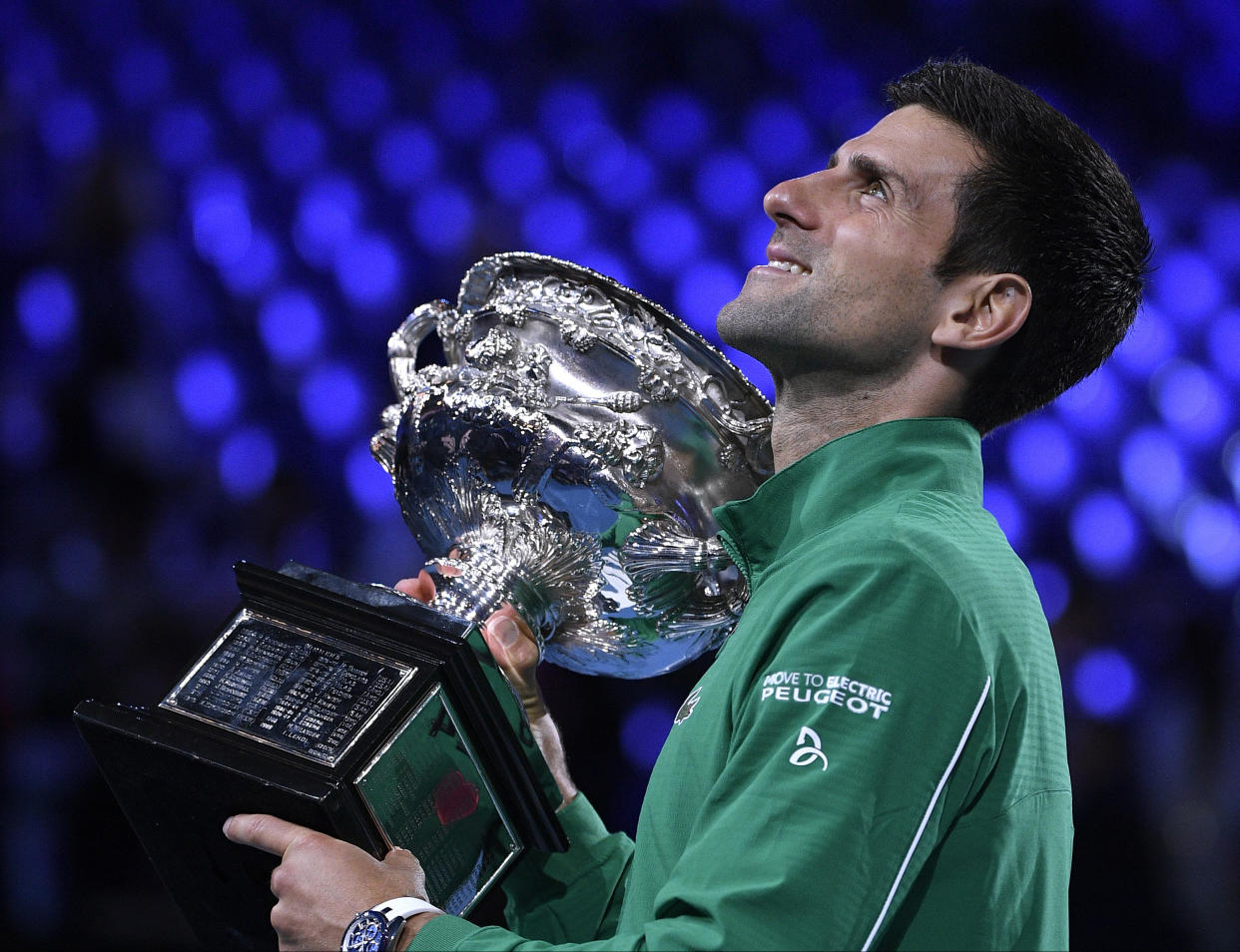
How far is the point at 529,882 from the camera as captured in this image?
1652mm

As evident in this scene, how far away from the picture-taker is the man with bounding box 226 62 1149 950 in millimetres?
1014

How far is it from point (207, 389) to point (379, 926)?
3067mm

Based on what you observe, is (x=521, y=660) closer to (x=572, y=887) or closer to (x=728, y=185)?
(x=572, y=887)

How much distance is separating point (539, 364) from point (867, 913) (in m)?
0.84

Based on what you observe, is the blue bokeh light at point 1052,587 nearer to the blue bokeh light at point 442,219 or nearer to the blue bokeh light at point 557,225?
the blue bokeh light at point 557,225

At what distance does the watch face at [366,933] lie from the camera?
112 cm

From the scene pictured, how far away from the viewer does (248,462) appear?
3.88m

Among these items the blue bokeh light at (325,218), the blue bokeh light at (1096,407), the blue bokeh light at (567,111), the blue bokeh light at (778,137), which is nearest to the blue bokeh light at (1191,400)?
the blue bokeh light at (1096,407)

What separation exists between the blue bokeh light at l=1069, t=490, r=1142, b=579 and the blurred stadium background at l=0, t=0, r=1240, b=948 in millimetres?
10

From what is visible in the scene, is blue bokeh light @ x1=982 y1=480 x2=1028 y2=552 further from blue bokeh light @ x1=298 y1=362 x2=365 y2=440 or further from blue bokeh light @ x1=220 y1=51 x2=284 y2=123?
blue bokeh light @ x1=220 y1=51 x2=284 y2=123

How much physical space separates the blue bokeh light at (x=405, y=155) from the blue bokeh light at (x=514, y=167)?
0.18m

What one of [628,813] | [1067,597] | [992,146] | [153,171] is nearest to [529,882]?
[992,146]

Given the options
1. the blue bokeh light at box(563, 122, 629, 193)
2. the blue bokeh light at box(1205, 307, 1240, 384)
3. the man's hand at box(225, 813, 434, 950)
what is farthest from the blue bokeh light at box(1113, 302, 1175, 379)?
the man's hand at box(225, 813, 434, 950)

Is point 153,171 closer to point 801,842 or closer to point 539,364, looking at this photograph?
point 539,364
